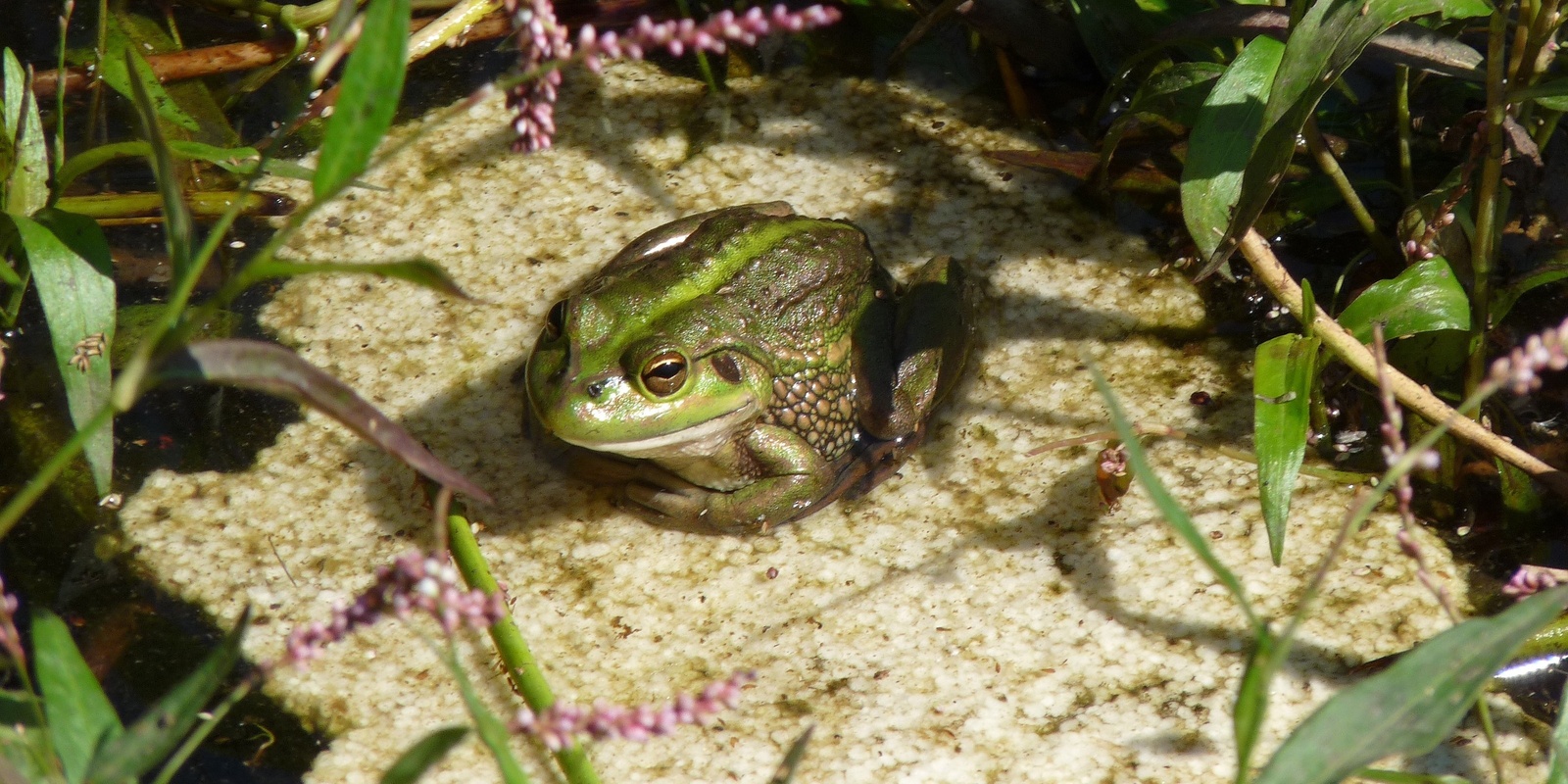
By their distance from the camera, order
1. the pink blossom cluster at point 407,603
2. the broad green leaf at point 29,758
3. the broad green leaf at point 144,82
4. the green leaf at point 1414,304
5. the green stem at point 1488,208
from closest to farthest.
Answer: the pink blossom cluster at point 407,603, the broad green leaf at point 29,758, the green stem at point 1488,208, the green leaf at point 1414,304, the broad green leaf at point 144,82

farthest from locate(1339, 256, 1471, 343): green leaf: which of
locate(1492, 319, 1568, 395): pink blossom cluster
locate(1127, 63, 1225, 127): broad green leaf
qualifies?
locate(1492, 319, 1568, 395): pink blossom cluster

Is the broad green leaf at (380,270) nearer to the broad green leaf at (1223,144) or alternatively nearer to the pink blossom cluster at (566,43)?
the pink blossom cluster at (566,43)

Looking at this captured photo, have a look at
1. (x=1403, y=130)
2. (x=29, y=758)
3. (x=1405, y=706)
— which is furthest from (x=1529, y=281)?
(x=29, y=758)

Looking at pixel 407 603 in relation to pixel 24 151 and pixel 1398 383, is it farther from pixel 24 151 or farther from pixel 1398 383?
pixel 1398 383

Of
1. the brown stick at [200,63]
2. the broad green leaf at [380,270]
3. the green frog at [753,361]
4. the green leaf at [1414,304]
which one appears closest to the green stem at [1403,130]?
the green leaf at [1414,304]

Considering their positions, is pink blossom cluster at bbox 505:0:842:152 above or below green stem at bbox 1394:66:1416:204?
above

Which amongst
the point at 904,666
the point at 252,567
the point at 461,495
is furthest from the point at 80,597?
the point at 904,666

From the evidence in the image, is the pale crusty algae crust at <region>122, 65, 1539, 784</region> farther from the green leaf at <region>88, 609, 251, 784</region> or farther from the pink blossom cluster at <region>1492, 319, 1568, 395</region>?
the pink blossom cluster at <region>1492, 319, 1568, 395</region>
